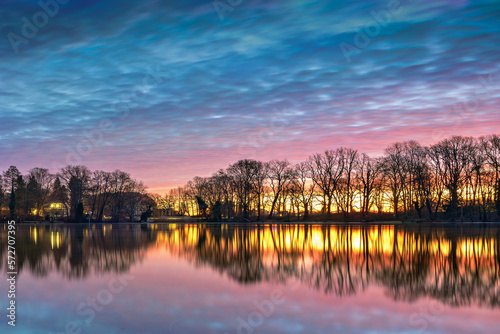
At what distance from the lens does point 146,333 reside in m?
7.89

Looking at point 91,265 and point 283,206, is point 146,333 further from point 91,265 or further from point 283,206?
point 283,206

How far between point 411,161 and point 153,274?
79.1 m

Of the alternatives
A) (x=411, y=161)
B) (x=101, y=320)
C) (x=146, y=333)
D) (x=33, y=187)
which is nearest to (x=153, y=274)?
(x=101, y=320)

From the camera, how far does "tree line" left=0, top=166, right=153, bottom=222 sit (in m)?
102

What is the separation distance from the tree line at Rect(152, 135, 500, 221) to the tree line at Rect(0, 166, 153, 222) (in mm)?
24277

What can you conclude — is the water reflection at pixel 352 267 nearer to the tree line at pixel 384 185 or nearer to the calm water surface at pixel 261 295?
the calm water surface at pixel 261 295

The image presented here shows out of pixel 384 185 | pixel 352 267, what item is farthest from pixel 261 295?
pixel 384 185

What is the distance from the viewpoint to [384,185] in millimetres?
87500

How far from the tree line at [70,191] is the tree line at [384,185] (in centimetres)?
2428

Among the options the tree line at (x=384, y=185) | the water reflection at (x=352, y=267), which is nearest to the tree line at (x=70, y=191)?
the tree line at (x=384, y=185)

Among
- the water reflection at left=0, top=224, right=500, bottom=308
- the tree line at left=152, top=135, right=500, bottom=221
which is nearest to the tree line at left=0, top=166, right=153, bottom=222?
the tree line at left=152, top=135, right=500, bottom=221

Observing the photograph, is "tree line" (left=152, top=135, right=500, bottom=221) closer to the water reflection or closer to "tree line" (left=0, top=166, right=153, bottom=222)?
"tree line" (left=0, top=166, right=153, bottom=222)

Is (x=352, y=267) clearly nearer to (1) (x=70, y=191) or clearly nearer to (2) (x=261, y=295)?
(2) (x=261, y=295)

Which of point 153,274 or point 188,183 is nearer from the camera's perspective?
point 153,274
